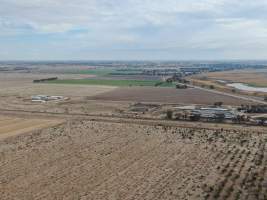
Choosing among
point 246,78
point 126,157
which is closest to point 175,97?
point 126,157

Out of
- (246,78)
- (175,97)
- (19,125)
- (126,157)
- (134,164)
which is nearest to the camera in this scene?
(134,164)

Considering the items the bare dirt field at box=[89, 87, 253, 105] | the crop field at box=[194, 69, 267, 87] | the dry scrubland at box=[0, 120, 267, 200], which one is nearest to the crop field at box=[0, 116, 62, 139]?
the dry scrubland at box=[0, 120, 267, 200]

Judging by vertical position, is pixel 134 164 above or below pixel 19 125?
above

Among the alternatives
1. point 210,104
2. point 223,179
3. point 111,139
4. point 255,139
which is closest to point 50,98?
point 210,104

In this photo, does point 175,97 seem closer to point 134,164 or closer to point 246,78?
point 134,164

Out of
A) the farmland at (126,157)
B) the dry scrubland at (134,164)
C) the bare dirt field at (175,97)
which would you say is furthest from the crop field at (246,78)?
the dry scrubland at (134,164)

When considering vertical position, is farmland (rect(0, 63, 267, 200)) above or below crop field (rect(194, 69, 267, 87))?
above

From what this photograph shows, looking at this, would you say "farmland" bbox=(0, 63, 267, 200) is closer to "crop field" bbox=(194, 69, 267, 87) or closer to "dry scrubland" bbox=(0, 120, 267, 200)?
"dry scrubland" bbox=(0, 120, 267, 200)
